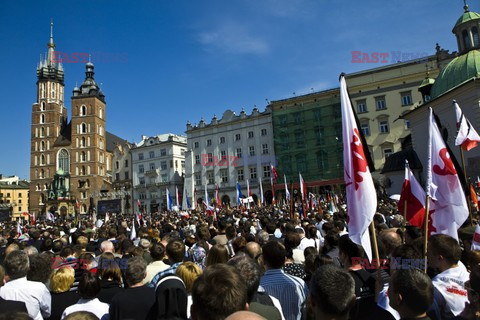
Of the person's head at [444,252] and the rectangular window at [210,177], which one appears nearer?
the person's head at [444,252]

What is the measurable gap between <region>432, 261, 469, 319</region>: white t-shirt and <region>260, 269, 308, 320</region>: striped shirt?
1.35 m

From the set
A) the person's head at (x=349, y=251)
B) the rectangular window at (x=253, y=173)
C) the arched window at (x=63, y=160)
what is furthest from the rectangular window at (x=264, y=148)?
the arched window at (x=63, y=160)

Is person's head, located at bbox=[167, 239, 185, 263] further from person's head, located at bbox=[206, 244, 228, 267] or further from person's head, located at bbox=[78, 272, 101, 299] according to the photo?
person's head, located at bbox=[78, 272, 101, 299]

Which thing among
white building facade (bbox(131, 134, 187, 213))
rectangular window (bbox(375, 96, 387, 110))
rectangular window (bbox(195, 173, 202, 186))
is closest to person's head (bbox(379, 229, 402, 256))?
rectangular window (bbox(375, 96, 387, 110))

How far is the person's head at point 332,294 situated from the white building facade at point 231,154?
49035 millimetres

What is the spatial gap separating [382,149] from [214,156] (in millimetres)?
25971

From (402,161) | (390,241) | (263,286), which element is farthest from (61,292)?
(402,161)

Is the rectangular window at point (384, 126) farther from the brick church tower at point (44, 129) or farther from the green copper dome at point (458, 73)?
the brick church tower at point (44, 129)

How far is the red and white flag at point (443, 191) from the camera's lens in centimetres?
548

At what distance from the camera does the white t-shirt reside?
3346 millimetres

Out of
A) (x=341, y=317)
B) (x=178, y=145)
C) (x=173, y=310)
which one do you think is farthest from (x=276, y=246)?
(x=178, y=145)

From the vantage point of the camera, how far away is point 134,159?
2707 inches

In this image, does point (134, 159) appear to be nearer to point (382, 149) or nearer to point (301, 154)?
point (301, 154)

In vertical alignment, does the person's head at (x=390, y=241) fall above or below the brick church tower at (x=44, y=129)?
below
